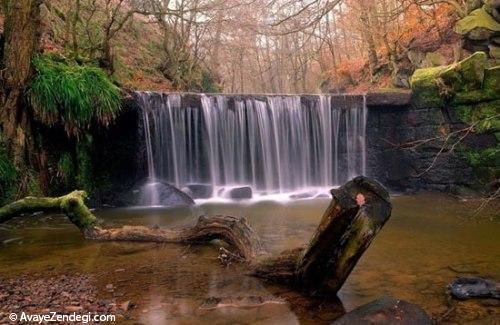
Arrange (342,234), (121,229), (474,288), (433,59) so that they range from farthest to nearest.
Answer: (433,59) → (121,229) → (474,288) → (342,234)

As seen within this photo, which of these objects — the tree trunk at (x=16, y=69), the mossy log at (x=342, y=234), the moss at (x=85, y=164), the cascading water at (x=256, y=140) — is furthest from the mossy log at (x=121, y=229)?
the cascading water at (x=256, y=140)

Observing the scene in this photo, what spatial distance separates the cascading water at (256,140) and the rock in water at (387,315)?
7522 millimetres

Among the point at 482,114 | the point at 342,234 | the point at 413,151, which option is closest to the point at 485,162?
the point at 482,114

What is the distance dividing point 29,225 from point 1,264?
86.9 inches

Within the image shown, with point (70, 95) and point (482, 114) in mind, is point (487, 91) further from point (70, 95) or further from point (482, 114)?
point (70, 95)

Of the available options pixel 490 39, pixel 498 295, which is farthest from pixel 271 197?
pixel 498 295

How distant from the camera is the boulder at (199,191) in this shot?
10312 mm

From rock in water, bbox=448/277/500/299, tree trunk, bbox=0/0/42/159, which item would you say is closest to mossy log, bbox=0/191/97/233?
tree trunk, bbox=0/0/42/159

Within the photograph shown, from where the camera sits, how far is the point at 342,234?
11.4 feet

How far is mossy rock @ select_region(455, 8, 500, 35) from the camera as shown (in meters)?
10.5

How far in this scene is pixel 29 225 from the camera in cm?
692

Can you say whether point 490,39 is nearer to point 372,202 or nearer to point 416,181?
point 416,181

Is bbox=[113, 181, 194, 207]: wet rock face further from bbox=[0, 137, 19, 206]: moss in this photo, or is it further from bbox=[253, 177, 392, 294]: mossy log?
bbox=[253, 177, 392, 294]: mossy log

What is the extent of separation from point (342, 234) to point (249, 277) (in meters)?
1.28
